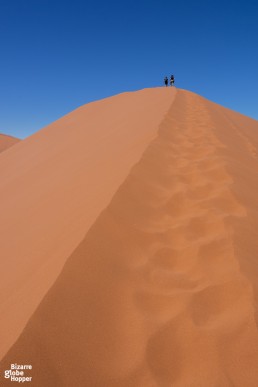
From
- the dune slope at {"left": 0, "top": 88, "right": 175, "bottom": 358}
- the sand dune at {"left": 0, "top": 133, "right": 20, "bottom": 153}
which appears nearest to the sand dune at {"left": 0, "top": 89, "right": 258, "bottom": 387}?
the dune slope at {"left": 0, "top": 88, "right": 175, "bottom": 358}

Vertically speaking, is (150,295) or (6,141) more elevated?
(6,141)

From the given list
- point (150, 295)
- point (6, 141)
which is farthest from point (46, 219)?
point (6, 141)

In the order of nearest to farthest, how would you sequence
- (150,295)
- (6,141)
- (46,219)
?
(150,295) → (46,219) → (6,141)

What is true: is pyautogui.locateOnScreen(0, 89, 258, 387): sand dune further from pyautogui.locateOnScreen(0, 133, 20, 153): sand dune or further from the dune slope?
pyautogui.locateOnScreen(0, 133, 20, 153): sand dune

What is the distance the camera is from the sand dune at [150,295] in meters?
1.19

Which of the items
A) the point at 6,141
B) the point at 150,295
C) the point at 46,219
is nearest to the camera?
the point at 150,295

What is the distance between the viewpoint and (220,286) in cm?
161

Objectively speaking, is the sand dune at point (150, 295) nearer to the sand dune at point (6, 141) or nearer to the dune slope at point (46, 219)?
the dune slope at point (46, 219)

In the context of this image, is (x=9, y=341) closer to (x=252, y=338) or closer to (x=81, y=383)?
(x=81, y=383)

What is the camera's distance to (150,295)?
160 cm

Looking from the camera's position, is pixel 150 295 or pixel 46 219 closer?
pixel 150 295

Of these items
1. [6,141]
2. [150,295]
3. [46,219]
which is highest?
[6,141]

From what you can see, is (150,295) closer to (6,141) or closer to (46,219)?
(46,219)

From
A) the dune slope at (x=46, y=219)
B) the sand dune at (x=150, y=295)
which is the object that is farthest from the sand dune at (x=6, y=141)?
the sand dune at (x=150, y=295)
